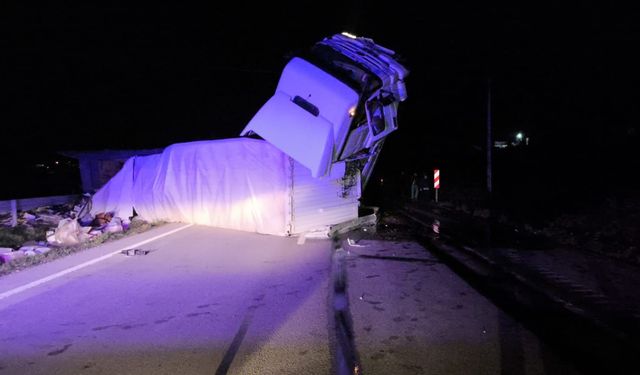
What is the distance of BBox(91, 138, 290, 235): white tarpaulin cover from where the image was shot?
8219mm

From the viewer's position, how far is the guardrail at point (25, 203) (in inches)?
406

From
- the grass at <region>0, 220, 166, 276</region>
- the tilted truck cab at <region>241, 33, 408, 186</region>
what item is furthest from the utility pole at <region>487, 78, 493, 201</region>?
the grass at <region>0, 220, 166, 276</region>

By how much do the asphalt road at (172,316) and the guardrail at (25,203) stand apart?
528cm

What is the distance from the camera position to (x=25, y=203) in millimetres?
11641

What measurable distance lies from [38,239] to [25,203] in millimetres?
3842

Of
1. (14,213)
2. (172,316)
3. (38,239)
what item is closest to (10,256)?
(38,239)

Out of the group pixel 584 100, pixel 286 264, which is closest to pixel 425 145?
pixel 584 100

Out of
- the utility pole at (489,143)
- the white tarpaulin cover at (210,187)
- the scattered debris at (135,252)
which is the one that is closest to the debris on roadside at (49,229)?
the white tarpaulin cover at (210,187)

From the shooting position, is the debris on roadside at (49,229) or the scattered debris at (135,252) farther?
the debris on roadside at (49,229)

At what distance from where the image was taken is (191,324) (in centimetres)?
387

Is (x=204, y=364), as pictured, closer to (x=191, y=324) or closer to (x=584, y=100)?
(x=191, y=324)

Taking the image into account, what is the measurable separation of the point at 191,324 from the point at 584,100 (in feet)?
76.3

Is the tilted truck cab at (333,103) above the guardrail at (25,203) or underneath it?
above

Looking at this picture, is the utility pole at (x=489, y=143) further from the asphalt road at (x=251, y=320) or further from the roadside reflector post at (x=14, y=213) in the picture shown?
the roadside reflector post at (x=14, y=213)
